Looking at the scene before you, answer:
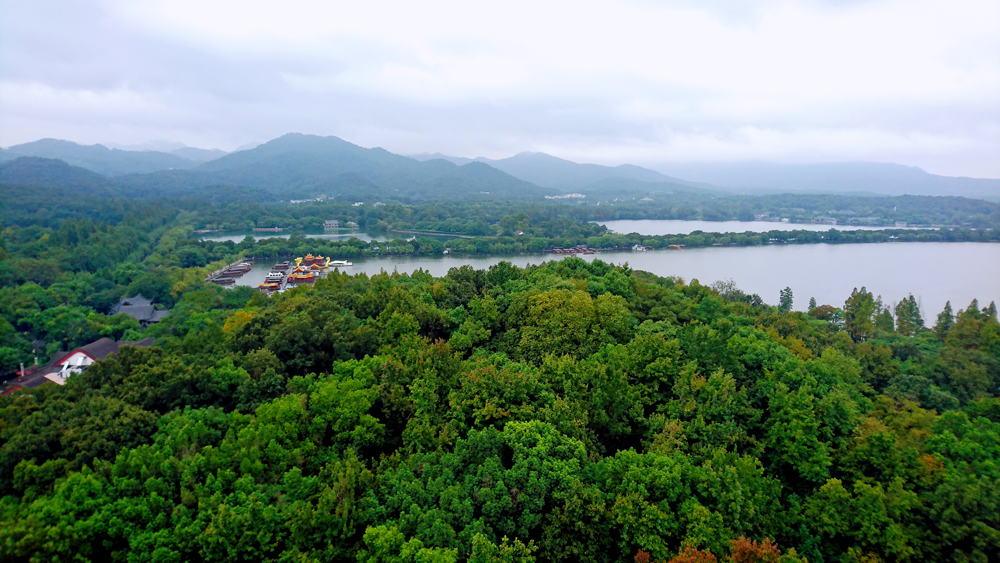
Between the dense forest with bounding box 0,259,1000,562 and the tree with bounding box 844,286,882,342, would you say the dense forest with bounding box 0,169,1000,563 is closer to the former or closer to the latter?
the dense forest with bounding box 0,259,1000,562

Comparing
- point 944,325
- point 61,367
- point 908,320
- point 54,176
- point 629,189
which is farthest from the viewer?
point 629,189

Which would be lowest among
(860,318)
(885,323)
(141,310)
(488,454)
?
(141,310)

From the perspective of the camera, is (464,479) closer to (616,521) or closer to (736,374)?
(616,521)

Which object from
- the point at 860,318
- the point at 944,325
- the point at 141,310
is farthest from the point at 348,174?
the point at 944,325

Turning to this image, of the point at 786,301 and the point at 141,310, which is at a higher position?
the point at 786,301

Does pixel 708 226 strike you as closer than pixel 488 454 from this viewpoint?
No

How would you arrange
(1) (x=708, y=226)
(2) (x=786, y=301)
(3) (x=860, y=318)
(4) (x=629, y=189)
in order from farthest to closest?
(4) (x=629, y=189)
(1) (x=708, y=226)
(2) (x=786, y=301)
(3) (x=860, y=318)

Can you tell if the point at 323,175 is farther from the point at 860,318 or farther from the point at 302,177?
the point at 860,318

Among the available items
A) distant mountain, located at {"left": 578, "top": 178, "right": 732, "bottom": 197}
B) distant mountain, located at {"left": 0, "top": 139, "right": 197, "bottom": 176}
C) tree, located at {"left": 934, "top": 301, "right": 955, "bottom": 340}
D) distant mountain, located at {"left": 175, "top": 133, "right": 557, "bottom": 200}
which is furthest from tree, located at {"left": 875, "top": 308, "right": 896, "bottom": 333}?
distant mountain, located at {"left": 0, "top": 139, "right": 197, "bottom": 176}
